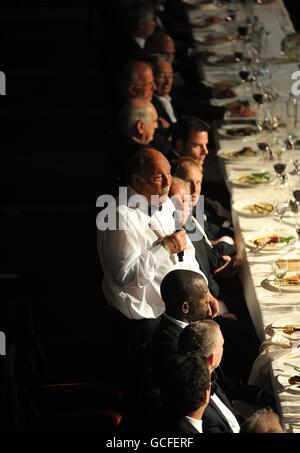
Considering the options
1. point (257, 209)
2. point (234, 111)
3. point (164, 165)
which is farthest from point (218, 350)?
point (234, 111)

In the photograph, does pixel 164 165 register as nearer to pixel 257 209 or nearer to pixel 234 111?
pixel 257 209

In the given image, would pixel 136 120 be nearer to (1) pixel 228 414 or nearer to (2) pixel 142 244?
(2) pixel 142 244

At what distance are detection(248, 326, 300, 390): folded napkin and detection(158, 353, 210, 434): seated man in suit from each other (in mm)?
957

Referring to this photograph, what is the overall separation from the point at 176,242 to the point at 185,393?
66.8 inches

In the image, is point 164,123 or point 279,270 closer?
point 279,270

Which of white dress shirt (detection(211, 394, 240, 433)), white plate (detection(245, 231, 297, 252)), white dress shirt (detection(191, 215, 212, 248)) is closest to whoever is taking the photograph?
white dress shirt (detection(211, 394, 240, 433))

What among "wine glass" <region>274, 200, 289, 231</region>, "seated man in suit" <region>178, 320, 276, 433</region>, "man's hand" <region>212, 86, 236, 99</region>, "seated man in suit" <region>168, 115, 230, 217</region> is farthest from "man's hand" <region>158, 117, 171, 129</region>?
"seated man in suit" <region>178, 320, 276, 433</region>

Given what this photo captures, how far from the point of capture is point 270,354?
5.31 m

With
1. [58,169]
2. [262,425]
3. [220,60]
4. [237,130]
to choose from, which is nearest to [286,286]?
[262,425]

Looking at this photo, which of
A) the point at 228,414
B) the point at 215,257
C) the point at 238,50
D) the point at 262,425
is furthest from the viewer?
the point at 238,50

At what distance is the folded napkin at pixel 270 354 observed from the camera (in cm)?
529

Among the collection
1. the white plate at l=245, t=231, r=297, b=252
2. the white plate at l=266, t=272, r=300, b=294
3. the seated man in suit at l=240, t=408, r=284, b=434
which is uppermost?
the white plate at l=245, t=231, r=297, b=252

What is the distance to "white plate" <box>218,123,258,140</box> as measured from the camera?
8023 millimetres

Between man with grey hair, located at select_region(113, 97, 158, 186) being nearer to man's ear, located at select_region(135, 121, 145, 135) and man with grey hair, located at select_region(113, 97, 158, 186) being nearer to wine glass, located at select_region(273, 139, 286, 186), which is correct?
man's ear, located at select_region(135, 121, 145, 135)
